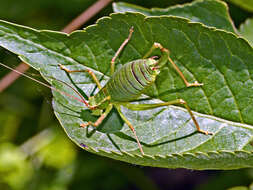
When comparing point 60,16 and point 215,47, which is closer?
point 215,47

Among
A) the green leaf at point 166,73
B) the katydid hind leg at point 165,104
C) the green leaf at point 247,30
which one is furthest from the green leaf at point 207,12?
the katydid hind leg at point 165,104

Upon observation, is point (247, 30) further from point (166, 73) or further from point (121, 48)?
point (121, 48)

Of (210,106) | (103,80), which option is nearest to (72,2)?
(103,80)

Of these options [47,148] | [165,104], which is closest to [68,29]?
[165,104]

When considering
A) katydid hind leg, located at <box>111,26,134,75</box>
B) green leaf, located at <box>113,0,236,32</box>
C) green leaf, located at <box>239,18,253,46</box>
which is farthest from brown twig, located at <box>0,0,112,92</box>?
green leaf, located at <box>239,18,253,46</box>

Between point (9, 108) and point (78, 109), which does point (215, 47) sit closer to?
point (78, 109)

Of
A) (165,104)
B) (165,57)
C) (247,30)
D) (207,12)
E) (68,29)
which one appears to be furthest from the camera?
(68,29)

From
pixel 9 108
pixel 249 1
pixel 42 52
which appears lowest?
pixel 9 108
